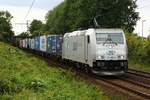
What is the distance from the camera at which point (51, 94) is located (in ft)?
47.0

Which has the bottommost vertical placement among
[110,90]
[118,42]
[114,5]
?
[110,90]

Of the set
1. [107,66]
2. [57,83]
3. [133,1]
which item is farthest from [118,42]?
[133,1]

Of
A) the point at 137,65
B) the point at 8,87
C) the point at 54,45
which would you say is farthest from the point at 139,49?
the point at 8,87

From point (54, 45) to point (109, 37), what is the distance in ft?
63.7

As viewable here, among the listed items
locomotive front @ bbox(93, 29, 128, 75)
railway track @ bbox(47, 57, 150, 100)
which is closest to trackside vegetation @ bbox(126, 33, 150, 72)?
locomotive front @ bbox(93, 29, 128, 75)

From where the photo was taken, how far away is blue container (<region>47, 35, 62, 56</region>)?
42787 millimetres

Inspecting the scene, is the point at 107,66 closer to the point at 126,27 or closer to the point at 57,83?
the point at 57,83

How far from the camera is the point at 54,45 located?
1788 inches

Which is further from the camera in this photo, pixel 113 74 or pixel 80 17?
pixel 80 17

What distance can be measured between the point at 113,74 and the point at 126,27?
39.3 meters

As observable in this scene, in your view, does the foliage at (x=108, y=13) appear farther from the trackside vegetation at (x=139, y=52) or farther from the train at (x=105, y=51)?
the train at (x=105, y=51)

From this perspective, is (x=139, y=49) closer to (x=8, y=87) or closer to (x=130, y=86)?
(x=130, y=86)

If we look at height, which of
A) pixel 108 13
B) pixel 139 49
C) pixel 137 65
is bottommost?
pixel 137 65

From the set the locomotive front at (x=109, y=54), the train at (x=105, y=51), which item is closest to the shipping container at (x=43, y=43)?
the train at (x=105, y=51)
